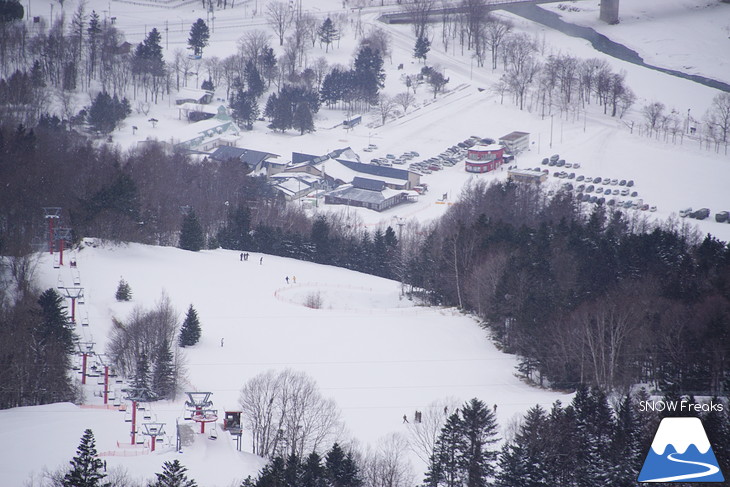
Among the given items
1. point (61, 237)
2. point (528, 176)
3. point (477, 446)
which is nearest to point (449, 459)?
point (477, 446)

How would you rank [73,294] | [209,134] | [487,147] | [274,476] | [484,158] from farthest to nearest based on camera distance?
[209,134], [487,147], [484,158], [73,294], [274,476]

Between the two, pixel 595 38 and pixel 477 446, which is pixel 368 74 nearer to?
pixel 595 38

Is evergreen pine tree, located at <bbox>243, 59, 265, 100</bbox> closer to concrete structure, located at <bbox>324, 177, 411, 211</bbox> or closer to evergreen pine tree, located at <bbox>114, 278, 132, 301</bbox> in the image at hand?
concrete structure, located at <bbox>324, 177, 411, 211</bbox>

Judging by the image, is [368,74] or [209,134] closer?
[209,134]

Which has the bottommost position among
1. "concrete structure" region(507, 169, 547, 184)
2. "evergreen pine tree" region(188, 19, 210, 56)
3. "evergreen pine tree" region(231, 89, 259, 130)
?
"concrete structure" region(507, 169, 547, 184)

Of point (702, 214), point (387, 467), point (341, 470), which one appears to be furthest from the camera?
point (702, 214)

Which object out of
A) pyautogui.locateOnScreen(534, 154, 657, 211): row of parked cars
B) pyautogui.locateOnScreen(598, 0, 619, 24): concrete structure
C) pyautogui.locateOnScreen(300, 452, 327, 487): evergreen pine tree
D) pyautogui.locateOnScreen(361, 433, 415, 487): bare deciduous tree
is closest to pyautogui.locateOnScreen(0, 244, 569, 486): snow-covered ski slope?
pyautogui.locateOnScreen(361, 433, 415, 487): bare deciduous tree

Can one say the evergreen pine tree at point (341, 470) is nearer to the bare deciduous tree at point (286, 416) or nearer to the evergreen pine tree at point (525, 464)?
the evergreen pine tree at point (525, 464)
